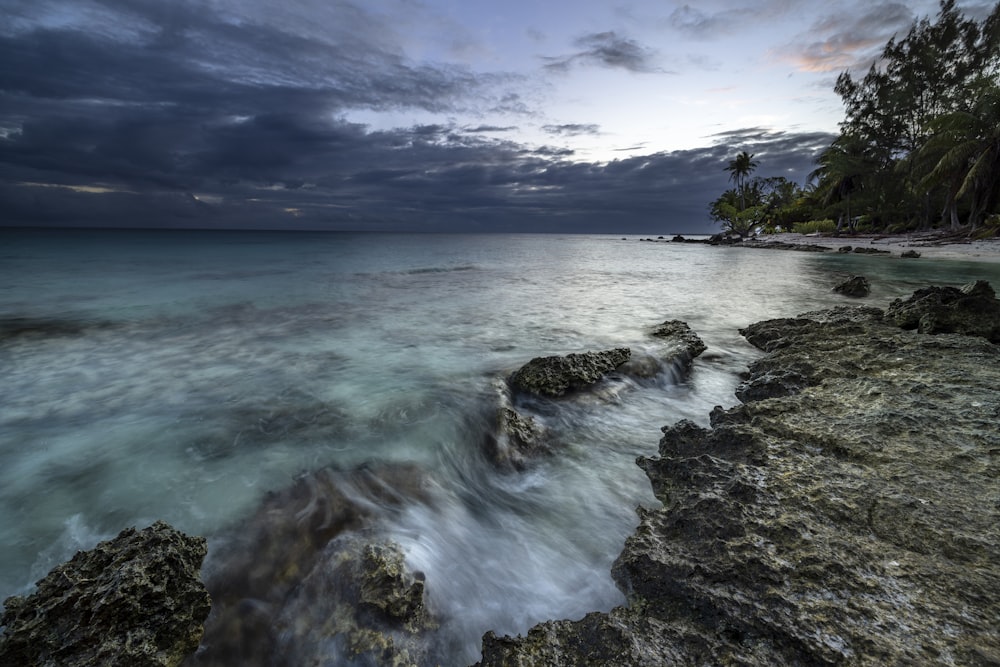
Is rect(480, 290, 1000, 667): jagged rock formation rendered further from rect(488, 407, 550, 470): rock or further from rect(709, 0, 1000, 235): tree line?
rect(709, 0, 1000, 235): tree line

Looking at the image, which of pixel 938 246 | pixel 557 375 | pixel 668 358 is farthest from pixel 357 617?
pixel 938 246

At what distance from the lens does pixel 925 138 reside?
3906cm

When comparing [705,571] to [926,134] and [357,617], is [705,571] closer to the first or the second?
[357,617]

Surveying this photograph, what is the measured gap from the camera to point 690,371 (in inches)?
279

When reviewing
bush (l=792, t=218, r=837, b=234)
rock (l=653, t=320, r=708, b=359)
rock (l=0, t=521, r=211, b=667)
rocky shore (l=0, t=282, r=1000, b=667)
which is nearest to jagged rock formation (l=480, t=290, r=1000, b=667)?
rocky shore (l=0, t=282, r=1000, b=667)

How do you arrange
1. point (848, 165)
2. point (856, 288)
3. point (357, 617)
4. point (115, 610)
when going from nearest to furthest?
point (115, 610)
point (357, 617)
point (856, 288)
point (848, 165)

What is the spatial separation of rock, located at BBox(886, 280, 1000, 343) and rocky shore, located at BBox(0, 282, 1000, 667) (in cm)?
360

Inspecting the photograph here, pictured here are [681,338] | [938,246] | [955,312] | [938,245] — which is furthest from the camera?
[938,245]

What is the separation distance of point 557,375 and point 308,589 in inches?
154

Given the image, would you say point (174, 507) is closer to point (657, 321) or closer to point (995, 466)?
point (995, 466)

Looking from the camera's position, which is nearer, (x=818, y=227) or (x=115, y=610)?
(x=115, y=610)

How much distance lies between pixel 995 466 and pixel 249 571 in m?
4.88

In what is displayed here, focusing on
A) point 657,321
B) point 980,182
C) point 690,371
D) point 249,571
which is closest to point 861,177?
point 980,182

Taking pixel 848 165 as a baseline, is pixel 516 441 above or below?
below
